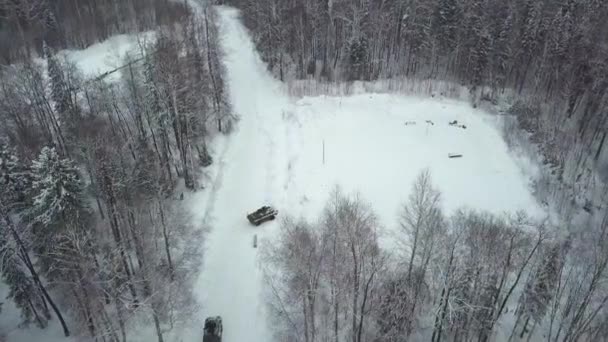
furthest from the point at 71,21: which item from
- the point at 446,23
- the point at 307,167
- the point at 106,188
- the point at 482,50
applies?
the point at 482,50

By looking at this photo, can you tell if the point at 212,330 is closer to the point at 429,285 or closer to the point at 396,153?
the point at 429,285

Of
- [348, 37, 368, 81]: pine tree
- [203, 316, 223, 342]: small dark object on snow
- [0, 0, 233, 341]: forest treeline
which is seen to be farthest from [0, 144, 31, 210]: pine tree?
[348, 37, 368, 81]: pine tree

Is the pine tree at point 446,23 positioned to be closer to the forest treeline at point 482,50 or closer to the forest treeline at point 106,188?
the forest treeline at point 482,50

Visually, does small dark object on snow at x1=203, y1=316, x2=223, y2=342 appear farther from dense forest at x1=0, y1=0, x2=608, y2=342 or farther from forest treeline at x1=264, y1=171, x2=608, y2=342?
forest treeline at x1=264, y1=171, x2=608, y2=342

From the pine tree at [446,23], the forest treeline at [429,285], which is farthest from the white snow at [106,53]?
the pine tree at [446,23]

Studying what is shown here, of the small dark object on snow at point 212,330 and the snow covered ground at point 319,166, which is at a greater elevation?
the snow covered ground at point 319,166
